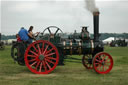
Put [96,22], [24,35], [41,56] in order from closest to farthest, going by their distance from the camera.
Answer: [41,56] → [96,22] → [24,35]

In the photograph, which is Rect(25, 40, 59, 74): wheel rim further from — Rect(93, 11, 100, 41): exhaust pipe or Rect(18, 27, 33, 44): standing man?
Rect(93, 11, 100, 41): exhaust pipe

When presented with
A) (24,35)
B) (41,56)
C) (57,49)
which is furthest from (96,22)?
(24,35)

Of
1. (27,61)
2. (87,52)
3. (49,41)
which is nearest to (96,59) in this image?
(87,52)

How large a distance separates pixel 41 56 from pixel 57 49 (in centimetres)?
70

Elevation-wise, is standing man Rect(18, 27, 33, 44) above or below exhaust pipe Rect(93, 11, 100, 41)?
below

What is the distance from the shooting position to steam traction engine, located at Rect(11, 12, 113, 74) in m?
7.04

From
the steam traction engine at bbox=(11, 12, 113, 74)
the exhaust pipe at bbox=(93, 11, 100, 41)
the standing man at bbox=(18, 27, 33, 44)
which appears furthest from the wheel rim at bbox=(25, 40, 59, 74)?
the exhaust pipe at bbox=(93, 11, 100, 41)

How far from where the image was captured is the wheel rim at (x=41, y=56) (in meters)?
7.00

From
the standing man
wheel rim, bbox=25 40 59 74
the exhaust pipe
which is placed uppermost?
the exhaust pipe

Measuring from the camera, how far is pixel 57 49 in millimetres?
7469

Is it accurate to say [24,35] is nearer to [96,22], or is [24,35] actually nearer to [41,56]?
[41,56]

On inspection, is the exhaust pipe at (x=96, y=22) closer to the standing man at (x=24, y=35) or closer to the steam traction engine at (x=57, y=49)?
the steam traction engine at (x=57, y=49)

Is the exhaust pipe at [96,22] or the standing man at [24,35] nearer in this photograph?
the exhaust pipe at [96,22]

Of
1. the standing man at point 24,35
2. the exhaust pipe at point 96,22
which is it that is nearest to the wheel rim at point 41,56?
the standing man at point 24,35
